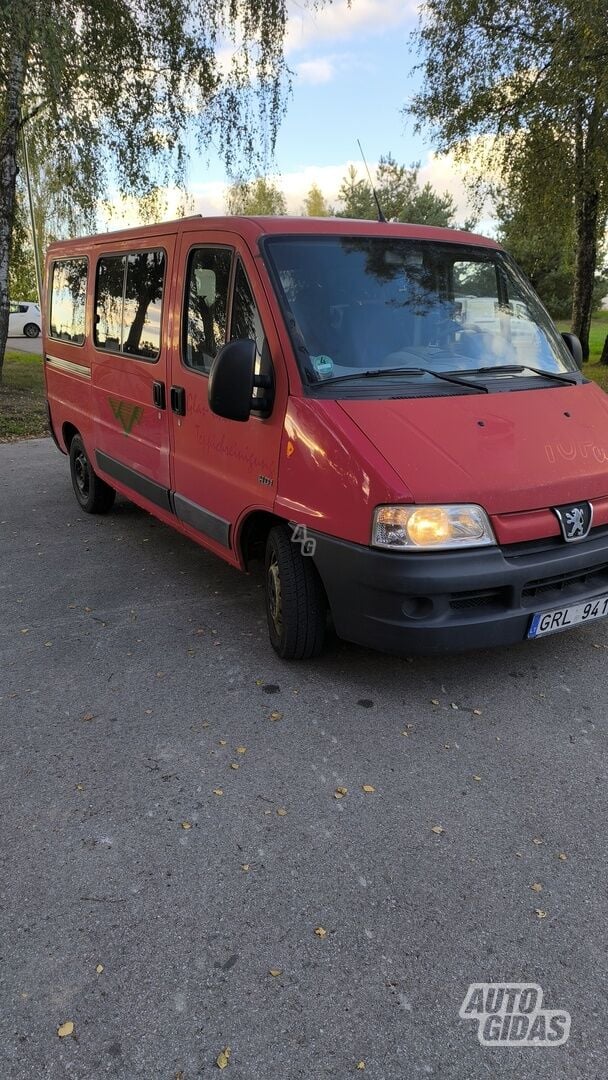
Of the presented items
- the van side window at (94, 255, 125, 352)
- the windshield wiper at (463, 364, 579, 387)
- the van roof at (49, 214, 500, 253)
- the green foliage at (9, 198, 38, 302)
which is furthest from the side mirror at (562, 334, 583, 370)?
the green foliage at (9, 198, 38, 302)

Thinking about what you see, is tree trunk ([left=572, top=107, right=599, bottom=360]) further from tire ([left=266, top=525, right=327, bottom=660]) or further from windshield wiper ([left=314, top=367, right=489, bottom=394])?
tire ([left=266, top=525, right=327, bottom=660])

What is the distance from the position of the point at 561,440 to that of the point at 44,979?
117 inches

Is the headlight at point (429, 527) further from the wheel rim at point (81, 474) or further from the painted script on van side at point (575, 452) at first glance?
the wheel rim at point (81, 474)

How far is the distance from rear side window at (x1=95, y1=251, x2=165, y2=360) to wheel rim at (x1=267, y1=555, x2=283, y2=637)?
1768 millimetres

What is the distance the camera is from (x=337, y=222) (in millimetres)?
4316

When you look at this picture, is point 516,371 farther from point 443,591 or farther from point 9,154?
point 9,154

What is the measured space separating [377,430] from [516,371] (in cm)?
117

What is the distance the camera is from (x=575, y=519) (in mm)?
3500

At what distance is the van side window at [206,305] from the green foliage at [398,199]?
36.5 metres

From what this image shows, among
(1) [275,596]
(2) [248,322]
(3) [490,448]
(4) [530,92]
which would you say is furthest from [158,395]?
(4) [530,92]

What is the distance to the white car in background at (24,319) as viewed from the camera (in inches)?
1142

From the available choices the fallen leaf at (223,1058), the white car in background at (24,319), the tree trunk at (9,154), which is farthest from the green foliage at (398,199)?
the fallen leaf at (223,1058)

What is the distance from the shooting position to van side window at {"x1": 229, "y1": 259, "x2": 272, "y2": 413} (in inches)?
147

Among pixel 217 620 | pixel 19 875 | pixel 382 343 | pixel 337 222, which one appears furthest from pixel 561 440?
pixel 19 875
